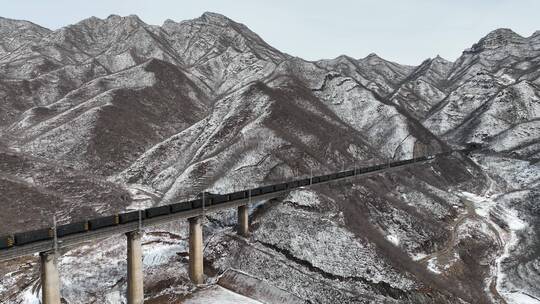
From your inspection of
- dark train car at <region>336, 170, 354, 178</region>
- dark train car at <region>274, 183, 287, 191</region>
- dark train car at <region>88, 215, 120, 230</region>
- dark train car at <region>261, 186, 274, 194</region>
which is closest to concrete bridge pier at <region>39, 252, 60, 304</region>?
dark train car at <region>88, 215, 120, 230</region>

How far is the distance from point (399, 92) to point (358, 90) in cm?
5642

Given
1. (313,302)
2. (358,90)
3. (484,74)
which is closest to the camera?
(313,302)

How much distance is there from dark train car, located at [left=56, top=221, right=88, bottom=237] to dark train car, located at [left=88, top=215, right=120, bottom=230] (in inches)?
21.4

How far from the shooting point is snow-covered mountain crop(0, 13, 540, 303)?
4156cm

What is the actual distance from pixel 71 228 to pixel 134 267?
6626 mm

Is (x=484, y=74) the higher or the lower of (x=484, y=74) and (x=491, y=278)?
the higher

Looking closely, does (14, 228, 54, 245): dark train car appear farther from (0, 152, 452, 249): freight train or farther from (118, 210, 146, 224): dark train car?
(118, 210, 146, 224): dark train car

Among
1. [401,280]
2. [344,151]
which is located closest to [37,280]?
[401,280]

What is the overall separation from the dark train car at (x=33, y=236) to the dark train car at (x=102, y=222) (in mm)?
3362

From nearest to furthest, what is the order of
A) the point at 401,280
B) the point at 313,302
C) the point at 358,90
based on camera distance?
the point at 313,302, the point at 401,280, the point at 358,90

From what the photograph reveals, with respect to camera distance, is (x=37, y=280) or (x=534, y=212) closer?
(x=37, y=280)

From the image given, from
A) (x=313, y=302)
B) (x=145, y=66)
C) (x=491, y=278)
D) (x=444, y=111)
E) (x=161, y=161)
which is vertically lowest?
(x=491, y=278)

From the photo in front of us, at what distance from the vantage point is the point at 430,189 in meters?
75.9

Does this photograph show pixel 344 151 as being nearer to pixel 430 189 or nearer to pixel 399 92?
pixel 430 189
